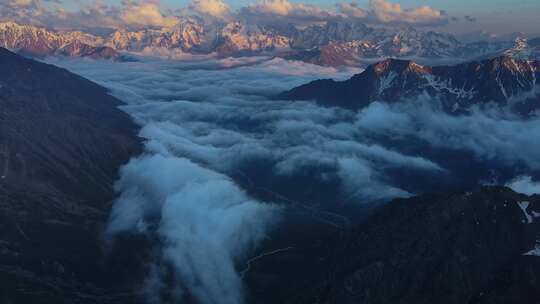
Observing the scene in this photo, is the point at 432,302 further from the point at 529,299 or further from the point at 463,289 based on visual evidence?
the point at 529,299

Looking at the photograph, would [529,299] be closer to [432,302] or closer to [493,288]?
[493,288]

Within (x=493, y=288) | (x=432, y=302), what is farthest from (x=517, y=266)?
(x=432, y=302)

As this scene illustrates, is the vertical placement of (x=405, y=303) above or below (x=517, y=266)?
below

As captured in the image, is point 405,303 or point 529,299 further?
point 405,303

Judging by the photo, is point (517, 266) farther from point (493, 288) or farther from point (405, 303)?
point (405, 303)

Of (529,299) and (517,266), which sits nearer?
(529,299)

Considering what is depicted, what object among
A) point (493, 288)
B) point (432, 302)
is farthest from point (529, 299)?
point (432, 302)

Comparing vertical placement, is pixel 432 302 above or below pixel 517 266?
below
